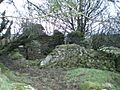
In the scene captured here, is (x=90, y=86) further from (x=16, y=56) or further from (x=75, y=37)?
(x=75, y=37)

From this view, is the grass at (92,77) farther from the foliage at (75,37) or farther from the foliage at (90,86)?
the foliage at (75,37)

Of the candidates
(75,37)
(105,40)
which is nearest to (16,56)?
(75,37)

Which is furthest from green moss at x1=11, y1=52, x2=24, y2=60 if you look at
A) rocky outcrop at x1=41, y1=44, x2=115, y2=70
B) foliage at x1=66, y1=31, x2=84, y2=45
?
foliage at x1=66, y1=31, x2=84, y2=45

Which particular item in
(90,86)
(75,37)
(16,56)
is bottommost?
(90,86)

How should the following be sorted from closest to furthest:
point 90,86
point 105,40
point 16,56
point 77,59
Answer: point 90,86, point 77,59, point 16,56, point 105,40

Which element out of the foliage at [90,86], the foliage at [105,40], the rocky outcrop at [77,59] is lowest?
the foliage at [90,86]

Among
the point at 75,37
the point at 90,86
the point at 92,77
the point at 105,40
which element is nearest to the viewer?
the point at 90,86

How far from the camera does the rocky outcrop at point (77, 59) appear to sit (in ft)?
35.5

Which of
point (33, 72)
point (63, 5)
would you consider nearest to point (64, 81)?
point (33, 72)

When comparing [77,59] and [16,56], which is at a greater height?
[16,56]

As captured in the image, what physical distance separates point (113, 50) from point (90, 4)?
3.01m

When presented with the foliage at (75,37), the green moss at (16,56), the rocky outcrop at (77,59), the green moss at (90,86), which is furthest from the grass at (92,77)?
the foliage at (75,37)

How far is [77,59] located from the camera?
11000 mm

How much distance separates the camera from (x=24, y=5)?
9984 millimetres
